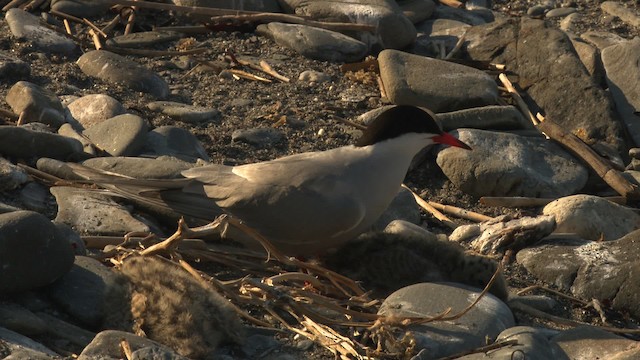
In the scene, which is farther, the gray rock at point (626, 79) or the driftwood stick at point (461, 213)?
the gray rock at point (626, 79)

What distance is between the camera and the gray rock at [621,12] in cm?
854

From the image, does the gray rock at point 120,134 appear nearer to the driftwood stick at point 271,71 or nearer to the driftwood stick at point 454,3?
the driftwood stick at point 271,71

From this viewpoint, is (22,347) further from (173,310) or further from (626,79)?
(626,79)

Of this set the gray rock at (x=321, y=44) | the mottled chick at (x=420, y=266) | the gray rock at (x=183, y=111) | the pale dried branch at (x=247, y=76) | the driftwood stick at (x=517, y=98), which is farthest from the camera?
the gray rock at (x=321, y=44)

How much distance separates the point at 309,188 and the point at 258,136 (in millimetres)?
1616

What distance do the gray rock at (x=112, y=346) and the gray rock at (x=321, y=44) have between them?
4.10 m

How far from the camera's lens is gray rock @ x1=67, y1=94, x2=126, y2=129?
6270mm

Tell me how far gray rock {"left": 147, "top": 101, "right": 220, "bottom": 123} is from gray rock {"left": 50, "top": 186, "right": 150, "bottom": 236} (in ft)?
4.66

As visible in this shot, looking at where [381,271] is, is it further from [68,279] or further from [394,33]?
[394,33]

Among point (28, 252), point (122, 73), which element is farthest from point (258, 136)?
point (28, 252)

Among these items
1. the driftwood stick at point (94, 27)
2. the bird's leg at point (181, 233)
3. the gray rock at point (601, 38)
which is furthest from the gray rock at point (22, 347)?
the gray rock at point (601, 38)

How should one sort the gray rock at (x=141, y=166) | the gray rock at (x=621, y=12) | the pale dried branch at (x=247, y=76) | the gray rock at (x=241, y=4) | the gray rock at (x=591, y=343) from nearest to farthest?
the gray rock at (x=591, y=343), the gray rock at (x=141, y=166), the pale dried branch at (x=247, y=76), the gray rock at (x=241, y=4), the gray rock at (x=621, y=12)

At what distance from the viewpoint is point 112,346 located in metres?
3.61

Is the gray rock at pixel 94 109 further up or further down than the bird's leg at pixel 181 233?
further down
